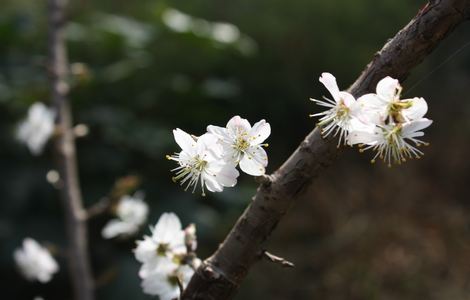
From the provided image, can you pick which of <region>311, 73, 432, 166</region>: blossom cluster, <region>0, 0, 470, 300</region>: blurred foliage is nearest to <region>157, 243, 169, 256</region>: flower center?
<region>311, 73, 432, 166</region>: blossom cluster

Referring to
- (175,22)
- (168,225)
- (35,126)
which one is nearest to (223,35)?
(175,22)

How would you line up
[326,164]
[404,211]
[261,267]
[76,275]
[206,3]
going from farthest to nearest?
[206,3], [404,211], [261,267], [76,275], [326,164]

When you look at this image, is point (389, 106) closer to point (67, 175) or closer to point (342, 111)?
point (342, 111)

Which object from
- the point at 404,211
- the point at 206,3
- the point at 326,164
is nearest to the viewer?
the point at 326,164

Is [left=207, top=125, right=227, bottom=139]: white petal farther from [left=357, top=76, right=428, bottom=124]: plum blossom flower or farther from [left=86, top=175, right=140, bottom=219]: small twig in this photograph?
[left=86, top=175, right=140, bottom=219]: small twig

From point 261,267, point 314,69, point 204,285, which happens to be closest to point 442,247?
point 261,267

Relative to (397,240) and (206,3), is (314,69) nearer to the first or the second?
(206,3)

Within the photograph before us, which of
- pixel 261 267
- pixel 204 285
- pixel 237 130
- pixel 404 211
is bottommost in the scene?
pixel 204 285
